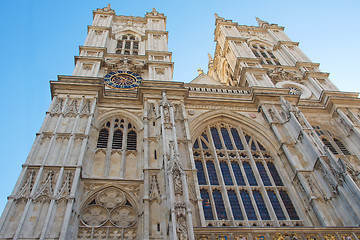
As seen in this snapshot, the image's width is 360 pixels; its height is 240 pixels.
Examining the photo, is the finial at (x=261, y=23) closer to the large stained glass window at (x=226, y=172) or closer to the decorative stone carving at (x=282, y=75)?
the decorative stone carving at (x=282, y=75)

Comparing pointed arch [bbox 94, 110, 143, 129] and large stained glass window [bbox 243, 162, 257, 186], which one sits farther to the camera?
pointed arch [bbox 94, 110, 143, 129]

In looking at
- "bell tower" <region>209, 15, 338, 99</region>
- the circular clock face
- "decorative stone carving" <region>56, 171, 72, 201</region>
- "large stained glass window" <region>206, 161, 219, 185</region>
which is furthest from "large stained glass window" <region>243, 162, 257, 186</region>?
the circular clock face

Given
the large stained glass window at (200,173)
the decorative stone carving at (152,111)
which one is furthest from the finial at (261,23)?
the large stained glass window at (200,173)

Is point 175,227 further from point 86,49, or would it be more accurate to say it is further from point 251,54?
point 251,54

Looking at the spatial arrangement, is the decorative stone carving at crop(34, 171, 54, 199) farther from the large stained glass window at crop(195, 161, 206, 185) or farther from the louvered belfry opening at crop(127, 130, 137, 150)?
the large stained glass window at crop(195, 161, 206, 185)

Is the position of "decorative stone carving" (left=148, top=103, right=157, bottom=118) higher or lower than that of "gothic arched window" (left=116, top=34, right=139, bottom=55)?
lower

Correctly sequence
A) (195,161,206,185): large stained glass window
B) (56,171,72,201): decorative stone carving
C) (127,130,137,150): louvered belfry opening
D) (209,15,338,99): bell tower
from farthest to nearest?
(209,15,338,99): bell tower → (127,130,137,150): louvered belfry opening → (195,161,206,185): large stained glass window → (56,171,72,201): decorative stone carving

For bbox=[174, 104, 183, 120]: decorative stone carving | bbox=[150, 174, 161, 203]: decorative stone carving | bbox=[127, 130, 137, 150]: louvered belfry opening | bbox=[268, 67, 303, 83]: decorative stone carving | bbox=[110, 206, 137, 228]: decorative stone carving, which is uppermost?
bbox=[268, 67, 303, 83]: decorative stone carving

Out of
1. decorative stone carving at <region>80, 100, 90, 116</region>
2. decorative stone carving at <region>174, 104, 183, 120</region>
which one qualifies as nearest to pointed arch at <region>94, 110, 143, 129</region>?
decorative stone carving at <region>80, 100, 90, 116</region>

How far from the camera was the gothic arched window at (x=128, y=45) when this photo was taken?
26.5 meters

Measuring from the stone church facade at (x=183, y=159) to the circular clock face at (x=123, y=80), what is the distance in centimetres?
9

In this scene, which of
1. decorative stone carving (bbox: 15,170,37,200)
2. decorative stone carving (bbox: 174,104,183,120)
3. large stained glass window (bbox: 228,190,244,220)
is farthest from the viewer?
decorative stone carving (bbox: 174,104,183,120)

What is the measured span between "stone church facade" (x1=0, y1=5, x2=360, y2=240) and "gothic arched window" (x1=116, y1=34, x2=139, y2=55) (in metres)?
1.53

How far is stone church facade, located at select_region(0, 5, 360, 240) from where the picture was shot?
1224 cm
